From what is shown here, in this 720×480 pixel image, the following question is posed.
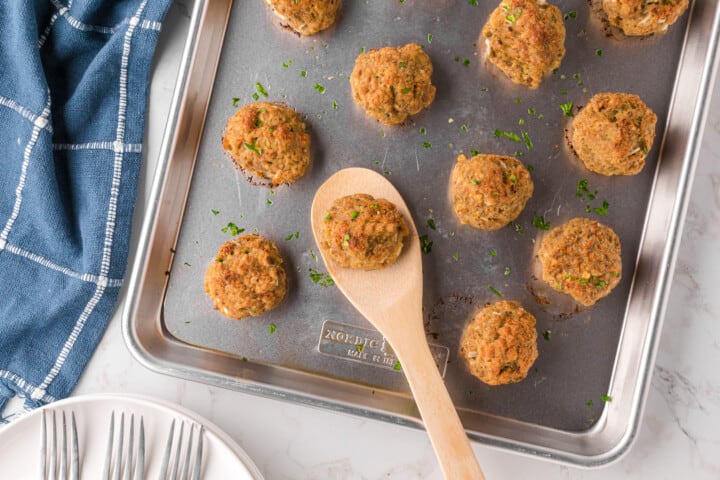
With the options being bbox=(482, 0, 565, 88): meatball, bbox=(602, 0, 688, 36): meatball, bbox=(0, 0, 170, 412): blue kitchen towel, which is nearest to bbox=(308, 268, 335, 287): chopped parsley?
bbox=(0, 0, 170, 412): blue kitchen towel

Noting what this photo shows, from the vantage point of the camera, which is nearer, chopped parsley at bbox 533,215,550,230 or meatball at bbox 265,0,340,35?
meatball at bbox 265,0,340,35

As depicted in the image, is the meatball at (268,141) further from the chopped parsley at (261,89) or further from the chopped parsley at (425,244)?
the chopped parsley at (425,244)

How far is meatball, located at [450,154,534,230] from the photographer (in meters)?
2.67

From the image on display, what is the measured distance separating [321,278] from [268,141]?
2.09 feet

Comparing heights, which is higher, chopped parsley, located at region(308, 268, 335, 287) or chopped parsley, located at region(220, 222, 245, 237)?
chopped parsley, located at region(220, 222, 245, 237)

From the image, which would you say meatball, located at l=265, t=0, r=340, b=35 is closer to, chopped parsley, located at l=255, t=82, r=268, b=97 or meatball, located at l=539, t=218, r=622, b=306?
chopped parsley, located at l=255, t=82, r=268, b=97

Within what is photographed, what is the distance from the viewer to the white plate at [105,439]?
2793 mm

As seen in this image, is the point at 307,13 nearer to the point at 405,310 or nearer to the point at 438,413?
the point at 405,310

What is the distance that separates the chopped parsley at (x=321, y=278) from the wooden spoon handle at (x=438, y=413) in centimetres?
43

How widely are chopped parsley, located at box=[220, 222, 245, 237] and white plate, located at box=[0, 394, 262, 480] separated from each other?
0.79 metres

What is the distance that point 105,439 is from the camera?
9.43ft

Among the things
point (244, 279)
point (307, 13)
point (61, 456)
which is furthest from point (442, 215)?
point (61, 456)

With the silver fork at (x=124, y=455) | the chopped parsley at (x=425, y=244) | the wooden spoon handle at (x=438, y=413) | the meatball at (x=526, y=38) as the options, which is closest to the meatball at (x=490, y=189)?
the chopped parsley at (x=425, y=244)

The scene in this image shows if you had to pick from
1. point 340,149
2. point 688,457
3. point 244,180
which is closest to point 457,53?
point 340,149
